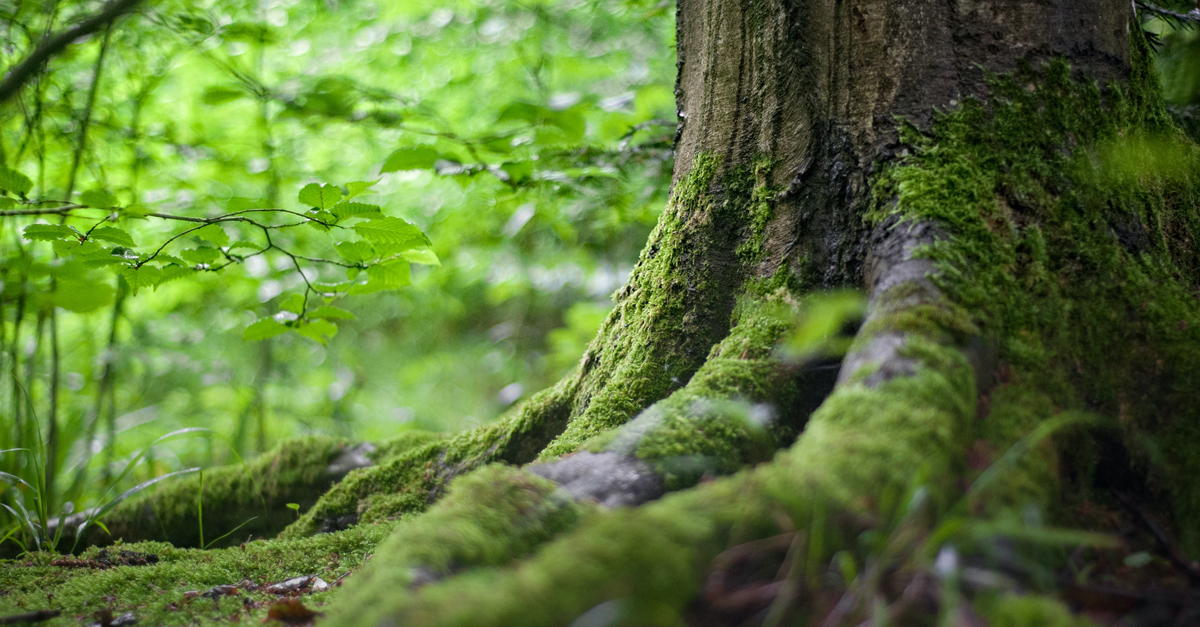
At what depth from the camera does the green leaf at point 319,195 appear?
69.7 inches

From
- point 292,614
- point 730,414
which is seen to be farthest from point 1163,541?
point 292,614

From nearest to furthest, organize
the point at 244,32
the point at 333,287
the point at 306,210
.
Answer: the point at 333,287 < the point at 244,32 < the point at 306,210

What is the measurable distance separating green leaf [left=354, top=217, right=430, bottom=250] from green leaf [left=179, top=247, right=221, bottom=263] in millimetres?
551

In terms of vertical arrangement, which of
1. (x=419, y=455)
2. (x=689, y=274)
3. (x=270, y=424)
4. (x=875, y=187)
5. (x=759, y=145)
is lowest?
(x=270, y=424)

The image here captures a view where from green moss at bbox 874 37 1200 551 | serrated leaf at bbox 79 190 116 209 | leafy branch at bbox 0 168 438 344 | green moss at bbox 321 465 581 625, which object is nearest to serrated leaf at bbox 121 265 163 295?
leafy branch at bbox 0 168 438 344

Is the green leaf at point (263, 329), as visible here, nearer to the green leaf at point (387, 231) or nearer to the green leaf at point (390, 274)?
the green leaf at point (390, 274)

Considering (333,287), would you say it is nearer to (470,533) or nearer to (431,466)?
(431,466)

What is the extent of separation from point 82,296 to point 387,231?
0.77m

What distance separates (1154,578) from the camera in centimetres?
106

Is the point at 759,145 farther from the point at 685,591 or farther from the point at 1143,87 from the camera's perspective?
the point at 685,591

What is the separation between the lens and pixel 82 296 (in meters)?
1.35

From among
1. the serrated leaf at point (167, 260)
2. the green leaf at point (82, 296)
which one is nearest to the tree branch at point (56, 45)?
the green leaf at point (82, 296)

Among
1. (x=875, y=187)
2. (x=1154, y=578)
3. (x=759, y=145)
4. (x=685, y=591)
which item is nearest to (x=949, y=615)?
(x=685, y=591)

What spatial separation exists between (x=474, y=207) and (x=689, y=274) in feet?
11.4
